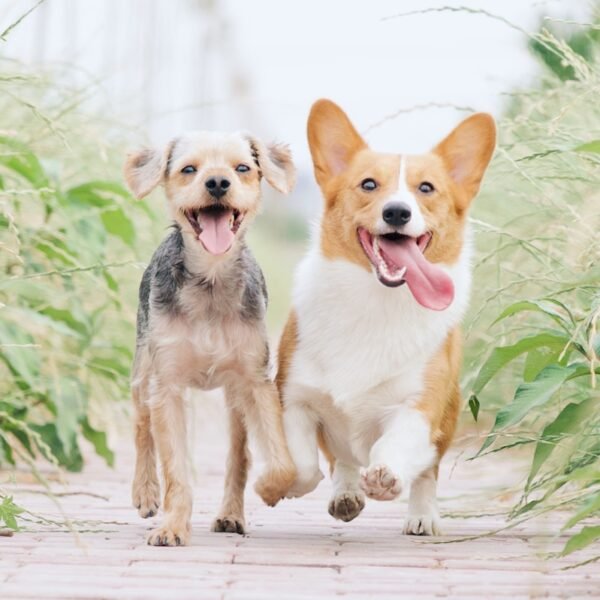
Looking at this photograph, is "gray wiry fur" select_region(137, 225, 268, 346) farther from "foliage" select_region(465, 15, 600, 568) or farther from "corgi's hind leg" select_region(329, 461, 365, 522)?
"foliage" select_region(465, 15, 600, 568)

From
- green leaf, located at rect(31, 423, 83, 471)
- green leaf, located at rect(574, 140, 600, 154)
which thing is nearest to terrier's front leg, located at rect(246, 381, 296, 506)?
green leaf, located at rect(574, 140, 600, 154)

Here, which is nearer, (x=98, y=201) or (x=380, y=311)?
(x=380, y=311)

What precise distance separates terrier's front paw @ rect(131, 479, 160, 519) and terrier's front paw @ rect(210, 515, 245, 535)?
29 cm

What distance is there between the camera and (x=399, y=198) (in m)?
3.82

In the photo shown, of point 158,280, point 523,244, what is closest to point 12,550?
point 158,280

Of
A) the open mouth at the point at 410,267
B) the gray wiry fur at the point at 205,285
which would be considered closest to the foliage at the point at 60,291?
the gray wiry fur at the point at 205,285

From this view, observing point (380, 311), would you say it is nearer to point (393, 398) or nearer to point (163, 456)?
point (393, 398)

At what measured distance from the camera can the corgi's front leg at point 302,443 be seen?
154 inches

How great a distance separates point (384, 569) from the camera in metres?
3.16

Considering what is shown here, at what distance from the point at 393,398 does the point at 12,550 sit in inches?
48.3

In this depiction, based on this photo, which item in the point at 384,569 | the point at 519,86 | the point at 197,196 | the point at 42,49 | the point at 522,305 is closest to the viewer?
the point at 384,569

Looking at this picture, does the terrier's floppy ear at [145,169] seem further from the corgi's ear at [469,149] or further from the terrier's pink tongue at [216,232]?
the corgi's ear at [469,149]

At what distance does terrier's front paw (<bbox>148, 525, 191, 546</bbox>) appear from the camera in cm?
359

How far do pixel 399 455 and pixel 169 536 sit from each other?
2.24 feet
